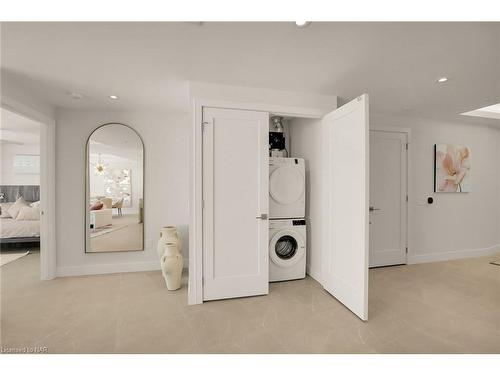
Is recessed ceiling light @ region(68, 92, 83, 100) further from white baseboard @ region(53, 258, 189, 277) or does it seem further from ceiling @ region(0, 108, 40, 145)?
white baseboard @ region(53, 258, 189, 277)

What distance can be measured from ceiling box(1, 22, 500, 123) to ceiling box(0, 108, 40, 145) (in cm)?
187

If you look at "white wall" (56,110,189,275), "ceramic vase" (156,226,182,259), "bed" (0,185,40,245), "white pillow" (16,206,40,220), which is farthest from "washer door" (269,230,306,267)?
"white pillow" (16,206,40,220)

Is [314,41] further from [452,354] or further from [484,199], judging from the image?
[484,199]

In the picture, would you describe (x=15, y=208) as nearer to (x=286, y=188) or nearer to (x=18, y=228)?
(x=18, y=228)

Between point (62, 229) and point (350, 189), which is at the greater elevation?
point (350, 189)

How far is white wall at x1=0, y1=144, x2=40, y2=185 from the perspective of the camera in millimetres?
6176

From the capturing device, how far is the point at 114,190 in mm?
3605

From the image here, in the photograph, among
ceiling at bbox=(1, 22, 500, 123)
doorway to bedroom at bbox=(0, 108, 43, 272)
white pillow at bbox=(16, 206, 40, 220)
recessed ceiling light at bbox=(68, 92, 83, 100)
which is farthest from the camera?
white pillow at bbox=(16, 206, 40, 220)

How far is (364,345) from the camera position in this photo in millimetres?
1927

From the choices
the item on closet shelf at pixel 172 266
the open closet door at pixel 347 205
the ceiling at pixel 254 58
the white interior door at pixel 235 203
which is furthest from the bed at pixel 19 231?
the open closet door at pixel 347 205

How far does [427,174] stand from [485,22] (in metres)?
2.97
